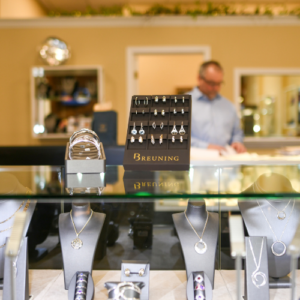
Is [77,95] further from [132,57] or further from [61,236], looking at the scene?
[61,236]

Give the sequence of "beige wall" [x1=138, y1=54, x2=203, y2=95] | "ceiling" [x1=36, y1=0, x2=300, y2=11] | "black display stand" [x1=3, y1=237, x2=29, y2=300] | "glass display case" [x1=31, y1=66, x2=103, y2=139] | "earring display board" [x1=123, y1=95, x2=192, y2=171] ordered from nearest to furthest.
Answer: "black display stand" [x1=3, y1=237, x2=29, y2=300] → "earring display board" [x1=123, y1=95, x2=192, y2=171] → "glass display case" [x1=31, y1=66, x2=103, y2=139] → "ceiling" [x1=36, y1=0, x2=300, y2=11] → "beige wall" [x1=138, y1=54, x2=203, y2=95]

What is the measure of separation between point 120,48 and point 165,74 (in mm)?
2874

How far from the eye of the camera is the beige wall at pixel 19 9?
439 centimetres

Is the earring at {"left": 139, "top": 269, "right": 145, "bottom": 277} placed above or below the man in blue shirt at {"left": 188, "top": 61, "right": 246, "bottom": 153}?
below

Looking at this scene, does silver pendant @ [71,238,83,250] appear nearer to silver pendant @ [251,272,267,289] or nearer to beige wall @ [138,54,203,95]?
silver pendant @ [251,272,267,289]

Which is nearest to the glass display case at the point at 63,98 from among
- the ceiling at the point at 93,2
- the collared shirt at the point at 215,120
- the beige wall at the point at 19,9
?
the beige wall at the point at 19,9

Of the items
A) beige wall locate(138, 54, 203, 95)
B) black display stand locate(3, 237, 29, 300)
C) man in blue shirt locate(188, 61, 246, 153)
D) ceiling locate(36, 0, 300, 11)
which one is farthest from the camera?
beige wall locate(138, 54, 203, 95)

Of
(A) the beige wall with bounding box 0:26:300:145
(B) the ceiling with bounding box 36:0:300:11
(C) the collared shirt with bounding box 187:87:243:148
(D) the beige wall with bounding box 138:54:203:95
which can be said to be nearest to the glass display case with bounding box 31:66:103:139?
(A) the beige wall with bounding box 0:26:300:145

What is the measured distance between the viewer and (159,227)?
3.16ft

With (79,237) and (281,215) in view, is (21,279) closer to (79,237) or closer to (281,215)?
(79,237)

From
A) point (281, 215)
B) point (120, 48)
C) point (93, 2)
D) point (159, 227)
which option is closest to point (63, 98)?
point (120, 48)

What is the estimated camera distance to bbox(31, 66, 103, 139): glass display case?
432 centimetres

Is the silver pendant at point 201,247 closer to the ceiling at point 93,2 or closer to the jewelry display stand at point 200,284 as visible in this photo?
the jewelry display stand at point 200,284

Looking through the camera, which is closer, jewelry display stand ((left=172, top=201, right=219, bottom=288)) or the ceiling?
jewelry display stand ((left=172, top=201, right=219, bottom=288))
